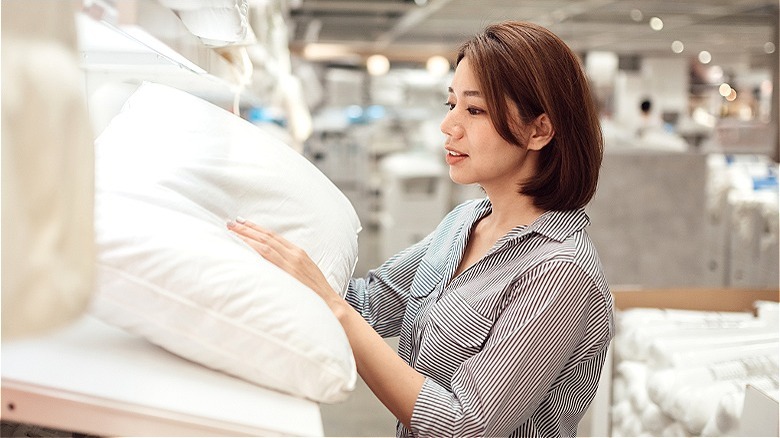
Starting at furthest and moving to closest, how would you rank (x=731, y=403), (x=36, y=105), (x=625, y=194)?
(x=625, y=194) < (x=731, y=403) < (x=36, y=105)

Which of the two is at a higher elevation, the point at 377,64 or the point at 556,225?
the point at 556,225

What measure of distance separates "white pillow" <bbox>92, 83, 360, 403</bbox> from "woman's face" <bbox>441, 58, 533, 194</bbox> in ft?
1.49

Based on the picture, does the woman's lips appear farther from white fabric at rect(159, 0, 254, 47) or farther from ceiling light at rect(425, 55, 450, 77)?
ceiling light at rect(425, 55, 450, 77)

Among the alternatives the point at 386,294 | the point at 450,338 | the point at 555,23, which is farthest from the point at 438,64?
the point at 450,338

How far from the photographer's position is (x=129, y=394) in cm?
81

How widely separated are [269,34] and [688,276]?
3.90m

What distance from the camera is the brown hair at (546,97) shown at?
4.47ft

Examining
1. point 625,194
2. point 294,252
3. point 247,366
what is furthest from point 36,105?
point 625,194

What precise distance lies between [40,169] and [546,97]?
94 cm

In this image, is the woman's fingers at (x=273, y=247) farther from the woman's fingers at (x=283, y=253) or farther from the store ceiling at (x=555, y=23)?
the store ceiling at (x=555, y=23)

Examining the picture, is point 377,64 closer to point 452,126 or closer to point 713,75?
point 452,126

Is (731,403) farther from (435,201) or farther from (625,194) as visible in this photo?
(435,201)

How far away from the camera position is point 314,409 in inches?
35.8

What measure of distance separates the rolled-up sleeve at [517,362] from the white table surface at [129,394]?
1.10ft
